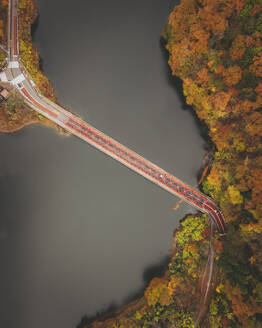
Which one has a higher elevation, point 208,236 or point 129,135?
point 129,135

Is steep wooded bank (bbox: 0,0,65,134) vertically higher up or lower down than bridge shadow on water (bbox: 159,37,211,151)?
lower down

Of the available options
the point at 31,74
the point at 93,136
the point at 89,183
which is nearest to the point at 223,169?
the point at 93,136

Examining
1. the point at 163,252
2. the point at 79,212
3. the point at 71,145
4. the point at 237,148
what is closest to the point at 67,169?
the point at 71,145

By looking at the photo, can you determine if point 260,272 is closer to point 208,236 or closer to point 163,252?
point 208,236

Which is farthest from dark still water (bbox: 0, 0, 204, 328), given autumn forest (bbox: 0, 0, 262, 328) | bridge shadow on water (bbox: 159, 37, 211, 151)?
autumn forest (bbox: 0, 0, 262, 328)

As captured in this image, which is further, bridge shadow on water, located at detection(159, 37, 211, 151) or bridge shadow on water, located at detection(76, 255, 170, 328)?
bridge shadow on water, located at detection(159, 37, 211, 151)

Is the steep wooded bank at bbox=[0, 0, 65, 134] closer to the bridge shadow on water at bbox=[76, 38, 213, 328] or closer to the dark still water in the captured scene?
the dark still water
